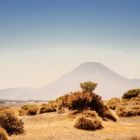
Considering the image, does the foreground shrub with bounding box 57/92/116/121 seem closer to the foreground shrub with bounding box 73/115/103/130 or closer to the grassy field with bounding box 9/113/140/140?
the grassy field with bounding box 9/113/140/140

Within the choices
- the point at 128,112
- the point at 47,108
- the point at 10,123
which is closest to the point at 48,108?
the point at 47,108

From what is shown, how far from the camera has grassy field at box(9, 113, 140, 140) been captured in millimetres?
21500

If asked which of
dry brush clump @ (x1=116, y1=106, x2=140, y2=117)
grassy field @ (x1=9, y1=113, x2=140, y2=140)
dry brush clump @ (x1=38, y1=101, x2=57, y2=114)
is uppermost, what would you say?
dry brush clump @ (x1=38, y1=101, x2=57, y2=114)

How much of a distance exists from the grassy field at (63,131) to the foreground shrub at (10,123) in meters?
0.50

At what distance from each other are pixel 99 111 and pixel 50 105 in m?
6.80

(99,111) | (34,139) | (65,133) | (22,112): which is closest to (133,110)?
(99,111)

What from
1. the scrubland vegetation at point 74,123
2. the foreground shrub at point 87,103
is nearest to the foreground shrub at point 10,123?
the scrubland vegetation at point 74,123

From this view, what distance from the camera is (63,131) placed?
23500 mm

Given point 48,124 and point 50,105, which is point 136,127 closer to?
point 48,124

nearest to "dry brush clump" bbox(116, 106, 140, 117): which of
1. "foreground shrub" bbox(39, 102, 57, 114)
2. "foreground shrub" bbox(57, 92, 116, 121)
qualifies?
"foreground shrub" bbox(57, 92, 116, 121)

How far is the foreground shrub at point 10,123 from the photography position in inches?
893

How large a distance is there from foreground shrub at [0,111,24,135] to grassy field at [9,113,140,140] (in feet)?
1.63

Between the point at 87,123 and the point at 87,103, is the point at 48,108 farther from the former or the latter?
the point at 87,123

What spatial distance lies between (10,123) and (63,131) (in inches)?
115
